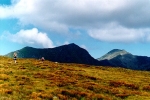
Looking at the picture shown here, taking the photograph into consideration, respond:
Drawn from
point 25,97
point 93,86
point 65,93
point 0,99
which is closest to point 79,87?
point 93,86

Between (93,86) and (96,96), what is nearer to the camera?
(96,96)

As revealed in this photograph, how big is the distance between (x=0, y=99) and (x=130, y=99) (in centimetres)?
1963

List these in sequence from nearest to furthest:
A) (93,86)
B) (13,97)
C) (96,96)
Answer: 1. (13,97)
2. (96,96)
3. (93,86)

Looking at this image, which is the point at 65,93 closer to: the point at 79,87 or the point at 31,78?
the point at 79,87

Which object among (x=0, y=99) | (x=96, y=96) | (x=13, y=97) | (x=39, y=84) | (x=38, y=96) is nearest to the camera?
(x=0, y=99)

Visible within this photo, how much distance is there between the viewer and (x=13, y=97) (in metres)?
32.8

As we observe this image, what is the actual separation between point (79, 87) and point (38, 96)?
10.8m

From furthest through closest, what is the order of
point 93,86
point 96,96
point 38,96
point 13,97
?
point 93,86
point 96,96
point 38,96
point 13,97

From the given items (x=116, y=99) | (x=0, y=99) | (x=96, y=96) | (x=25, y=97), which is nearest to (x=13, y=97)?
(x=25, y=97)

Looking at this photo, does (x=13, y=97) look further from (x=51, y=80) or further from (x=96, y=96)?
(x=51, y=80)

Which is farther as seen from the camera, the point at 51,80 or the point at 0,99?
the point at 51,80

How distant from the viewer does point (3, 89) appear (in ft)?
120

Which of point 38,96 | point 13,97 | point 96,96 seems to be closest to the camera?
point 13,97

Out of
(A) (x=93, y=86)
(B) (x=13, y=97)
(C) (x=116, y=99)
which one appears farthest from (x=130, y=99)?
(B) (x=13, y=97)
